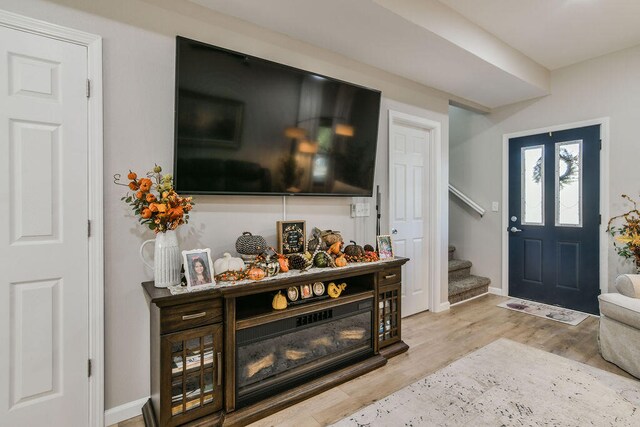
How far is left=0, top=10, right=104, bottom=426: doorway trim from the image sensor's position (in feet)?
5.59

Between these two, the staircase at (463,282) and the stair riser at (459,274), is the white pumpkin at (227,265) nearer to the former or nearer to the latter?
the staircase at (463,282)

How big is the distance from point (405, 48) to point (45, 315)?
3.05 meters

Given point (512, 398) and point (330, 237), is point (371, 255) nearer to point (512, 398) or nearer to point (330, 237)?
point (330, 237)

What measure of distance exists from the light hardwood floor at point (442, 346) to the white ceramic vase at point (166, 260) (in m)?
0.88

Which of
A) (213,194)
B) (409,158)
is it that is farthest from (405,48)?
(213,194)

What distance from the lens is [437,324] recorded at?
3.24 m

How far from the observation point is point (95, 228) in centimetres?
172

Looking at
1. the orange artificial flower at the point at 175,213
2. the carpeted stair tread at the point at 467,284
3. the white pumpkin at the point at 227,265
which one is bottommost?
the carpeted stair tread at the point at 467,284

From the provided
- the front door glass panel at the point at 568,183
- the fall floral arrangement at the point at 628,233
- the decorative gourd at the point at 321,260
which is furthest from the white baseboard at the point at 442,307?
the decorative gourd at the point at 321,260

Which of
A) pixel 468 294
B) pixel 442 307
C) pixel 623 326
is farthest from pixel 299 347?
pixel 468 294

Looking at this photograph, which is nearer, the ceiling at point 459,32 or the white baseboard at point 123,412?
the white baseboard at point 123,412

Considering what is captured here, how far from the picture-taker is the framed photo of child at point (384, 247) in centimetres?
269

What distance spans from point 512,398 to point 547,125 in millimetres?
3283

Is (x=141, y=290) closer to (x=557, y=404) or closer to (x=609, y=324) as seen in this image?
(x=557, y=404)
